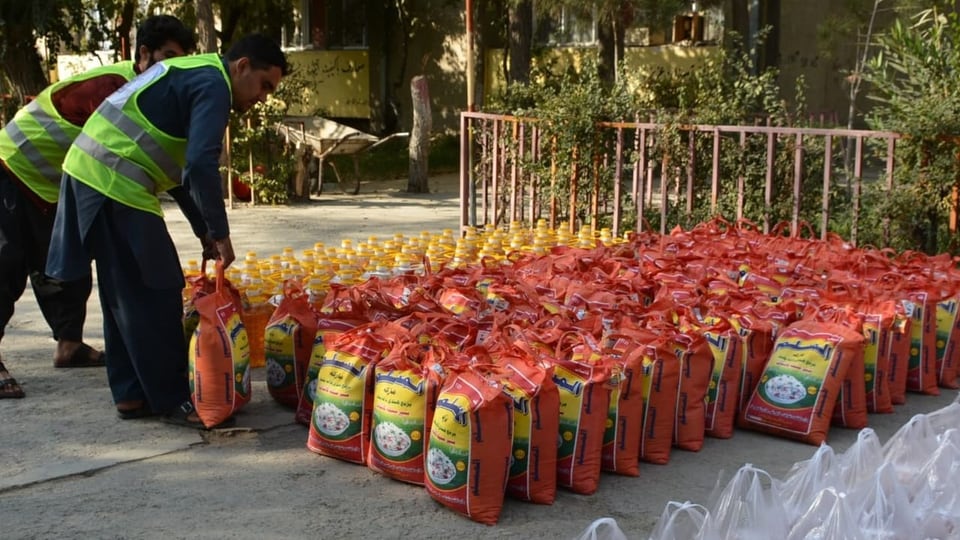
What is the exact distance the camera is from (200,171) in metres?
4.22

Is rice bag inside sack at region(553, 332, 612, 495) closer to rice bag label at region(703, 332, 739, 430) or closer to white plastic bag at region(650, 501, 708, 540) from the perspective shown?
rice bag label at region(703, 332, 739, 430)

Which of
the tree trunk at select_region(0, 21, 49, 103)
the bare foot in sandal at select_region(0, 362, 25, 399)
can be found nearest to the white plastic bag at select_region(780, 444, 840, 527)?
the bare foot in sandal at select_region(0, 362, 25, 399)

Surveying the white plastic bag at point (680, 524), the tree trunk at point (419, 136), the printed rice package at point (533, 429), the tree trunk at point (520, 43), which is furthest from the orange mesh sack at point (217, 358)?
the tree trunk at point (520, 43)

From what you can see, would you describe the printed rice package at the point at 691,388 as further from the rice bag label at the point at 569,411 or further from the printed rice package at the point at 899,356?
the printed rice package at the point at 899,356

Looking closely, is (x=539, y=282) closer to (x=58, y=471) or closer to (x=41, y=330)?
(x=58, y=471)

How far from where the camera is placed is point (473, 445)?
364 cm

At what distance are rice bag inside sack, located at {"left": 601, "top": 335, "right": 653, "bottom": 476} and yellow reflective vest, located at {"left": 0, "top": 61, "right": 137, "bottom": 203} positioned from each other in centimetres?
278

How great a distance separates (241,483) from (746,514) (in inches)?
78.2

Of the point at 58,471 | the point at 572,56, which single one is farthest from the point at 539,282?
the point at 572,56

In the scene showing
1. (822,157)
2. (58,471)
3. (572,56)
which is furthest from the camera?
(572,56)

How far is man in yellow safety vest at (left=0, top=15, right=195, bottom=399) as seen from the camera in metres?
5.04

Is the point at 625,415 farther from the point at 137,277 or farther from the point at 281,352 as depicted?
the point at 137,277

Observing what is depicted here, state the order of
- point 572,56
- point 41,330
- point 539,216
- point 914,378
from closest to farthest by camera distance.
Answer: point 914,378 → point 41,330 → point 539,216 → point 572,56

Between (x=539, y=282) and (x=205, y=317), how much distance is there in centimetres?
179
